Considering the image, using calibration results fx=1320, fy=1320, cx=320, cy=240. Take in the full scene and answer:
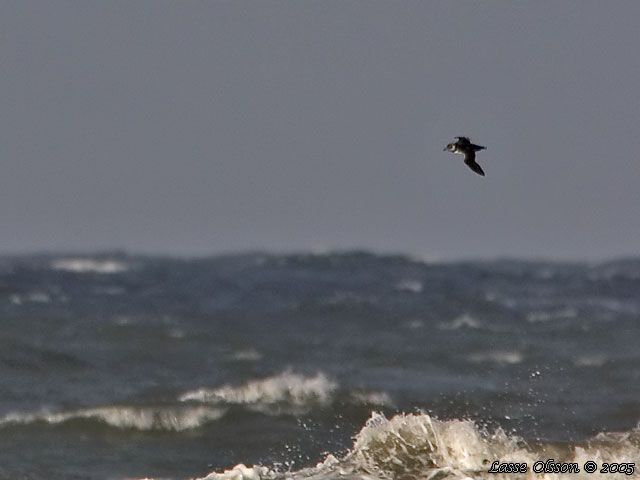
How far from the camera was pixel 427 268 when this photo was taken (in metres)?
45.4

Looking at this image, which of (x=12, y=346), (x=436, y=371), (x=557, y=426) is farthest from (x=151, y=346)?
(x=557, y=426)

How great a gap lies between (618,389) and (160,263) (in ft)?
121

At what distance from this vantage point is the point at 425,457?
1205cm

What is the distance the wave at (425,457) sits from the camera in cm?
1165

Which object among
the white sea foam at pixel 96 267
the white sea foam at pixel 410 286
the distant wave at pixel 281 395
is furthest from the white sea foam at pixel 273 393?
the white sea foam at pixel 96 267

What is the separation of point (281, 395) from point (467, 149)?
21.4 feet

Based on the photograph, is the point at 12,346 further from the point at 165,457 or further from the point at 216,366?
the point at 165,457

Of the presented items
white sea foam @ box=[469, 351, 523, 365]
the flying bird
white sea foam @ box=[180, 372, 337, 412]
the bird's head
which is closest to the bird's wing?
the flying bird

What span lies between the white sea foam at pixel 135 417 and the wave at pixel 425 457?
3.09 metres

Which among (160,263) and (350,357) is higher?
(160,263)

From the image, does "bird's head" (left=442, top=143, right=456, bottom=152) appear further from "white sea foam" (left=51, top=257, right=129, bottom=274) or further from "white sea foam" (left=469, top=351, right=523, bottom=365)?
"white sea foam" (left=51, top=257, right=129, bottom=274)

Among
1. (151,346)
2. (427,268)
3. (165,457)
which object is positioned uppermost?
(427,268)

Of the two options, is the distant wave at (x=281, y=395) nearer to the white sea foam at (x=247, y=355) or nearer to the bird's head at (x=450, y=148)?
the white sea foam at (x=247, y=355)

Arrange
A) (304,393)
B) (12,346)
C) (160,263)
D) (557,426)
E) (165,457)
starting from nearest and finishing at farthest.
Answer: (165,457) → (557,426) → (304,393) → (12,346) → (160,263)
